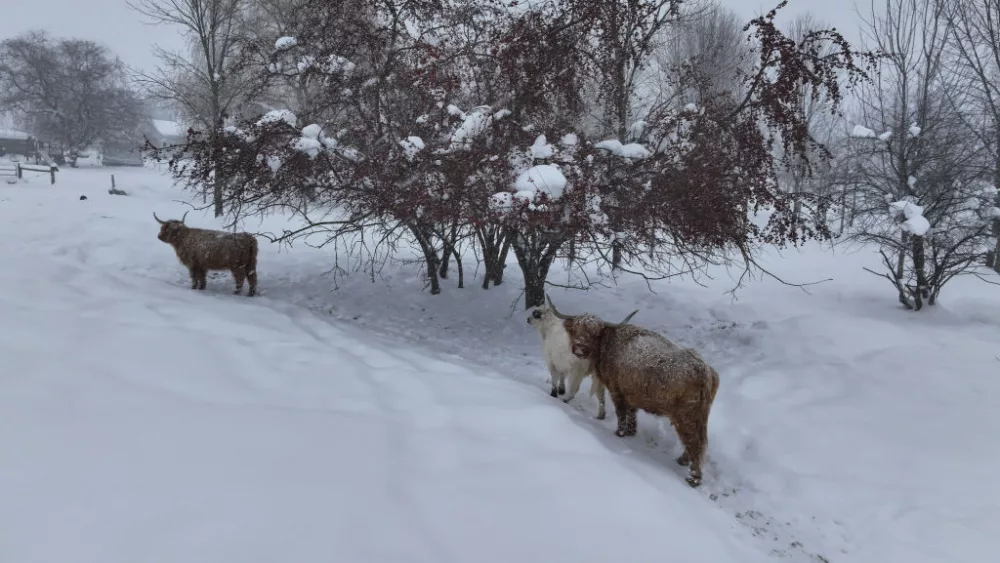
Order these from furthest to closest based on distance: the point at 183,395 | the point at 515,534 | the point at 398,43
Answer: the point at 398,43 < the point at 183,395 < the point at 515,534

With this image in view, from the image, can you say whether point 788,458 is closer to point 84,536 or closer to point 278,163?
point 84,536

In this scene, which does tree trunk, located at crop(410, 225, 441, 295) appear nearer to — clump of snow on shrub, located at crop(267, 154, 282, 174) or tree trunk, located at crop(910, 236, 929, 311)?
clump of snow on shrub, located at crop(267, 154, 282, 174)

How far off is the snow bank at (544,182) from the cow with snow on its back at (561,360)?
1127mm

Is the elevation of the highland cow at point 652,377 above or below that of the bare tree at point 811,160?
below

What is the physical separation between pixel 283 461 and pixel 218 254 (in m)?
5.95

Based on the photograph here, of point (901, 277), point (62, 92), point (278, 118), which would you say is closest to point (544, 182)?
point (278, 118)

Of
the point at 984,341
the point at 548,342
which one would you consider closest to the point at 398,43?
the point at 548,342

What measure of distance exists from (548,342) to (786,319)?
16.1ft

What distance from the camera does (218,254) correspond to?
7391 millimetres

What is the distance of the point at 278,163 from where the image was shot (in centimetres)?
588

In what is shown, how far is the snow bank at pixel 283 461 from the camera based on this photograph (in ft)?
6.54

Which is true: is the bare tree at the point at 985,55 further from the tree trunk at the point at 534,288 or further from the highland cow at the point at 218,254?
the highland cow at the point at 218,254

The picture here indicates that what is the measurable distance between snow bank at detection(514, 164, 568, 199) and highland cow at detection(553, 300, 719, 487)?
128cm

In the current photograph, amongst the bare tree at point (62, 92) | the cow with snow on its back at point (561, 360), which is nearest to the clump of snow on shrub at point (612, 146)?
the cow with snow on its back at point (561, 360)
